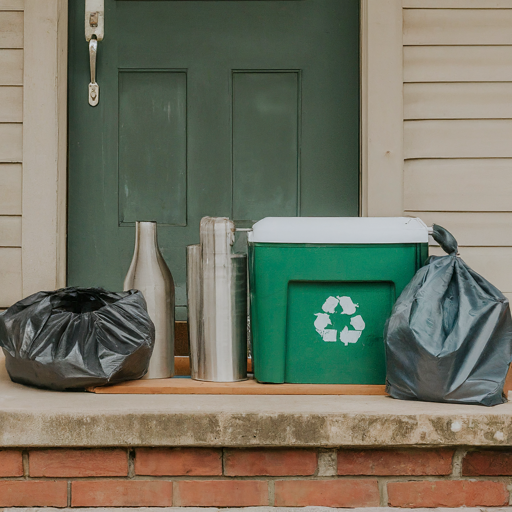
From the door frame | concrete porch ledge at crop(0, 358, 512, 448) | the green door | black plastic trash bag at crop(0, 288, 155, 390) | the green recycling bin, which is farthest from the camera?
the green door

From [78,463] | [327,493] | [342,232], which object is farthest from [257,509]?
Result: [342,232]

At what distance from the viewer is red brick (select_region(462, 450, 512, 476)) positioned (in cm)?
173

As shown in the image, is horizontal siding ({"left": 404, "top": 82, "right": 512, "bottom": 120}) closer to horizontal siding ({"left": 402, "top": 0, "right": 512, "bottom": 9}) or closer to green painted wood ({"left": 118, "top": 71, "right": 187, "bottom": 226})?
horizontal siding ({"left": 402, "top": 0, "right": 512, "bottom": 9})

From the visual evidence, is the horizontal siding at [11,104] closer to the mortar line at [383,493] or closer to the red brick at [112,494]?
the red brick at [112,494]

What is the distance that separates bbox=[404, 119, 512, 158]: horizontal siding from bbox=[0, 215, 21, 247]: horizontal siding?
1.81 meters

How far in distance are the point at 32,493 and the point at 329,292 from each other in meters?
1.10

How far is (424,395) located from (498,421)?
0.71ft

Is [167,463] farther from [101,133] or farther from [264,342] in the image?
[101,133]

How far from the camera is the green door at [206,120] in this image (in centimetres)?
282

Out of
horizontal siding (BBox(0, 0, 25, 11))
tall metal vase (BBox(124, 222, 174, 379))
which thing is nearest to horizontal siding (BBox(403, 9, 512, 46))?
tall metal vase (BBox(124, 222, 174, 379))

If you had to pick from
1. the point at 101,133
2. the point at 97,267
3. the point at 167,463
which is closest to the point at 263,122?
the point at 101,133

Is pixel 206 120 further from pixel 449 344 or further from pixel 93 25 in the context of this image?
pixel 449 344

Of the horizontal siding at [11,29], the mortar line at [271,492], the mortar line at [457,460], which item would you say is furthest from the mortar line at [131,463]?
the horizontal siding at [11,29]

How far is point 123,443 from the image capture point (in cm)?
167
